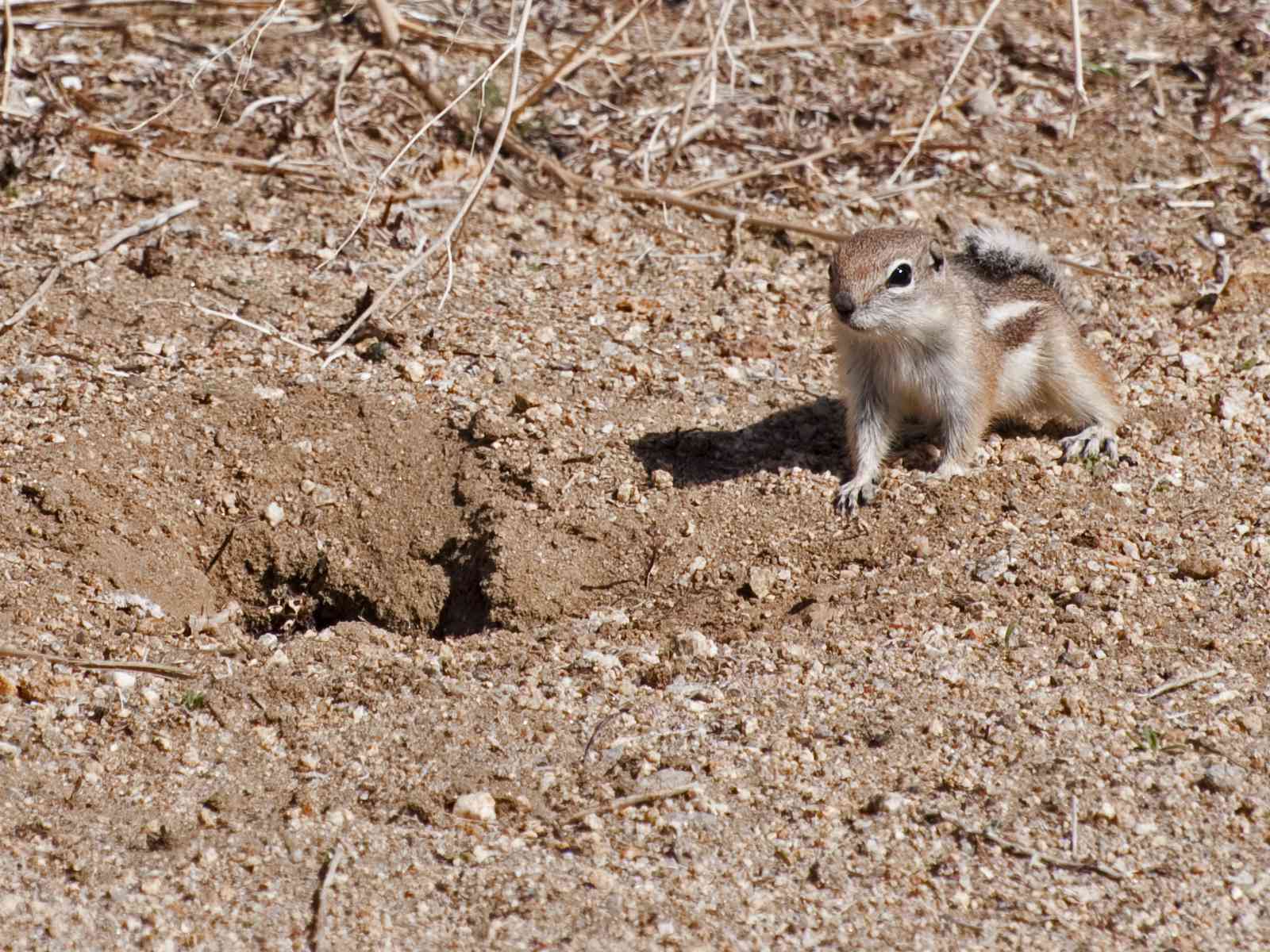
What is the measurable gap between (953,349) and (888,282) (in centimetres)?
49

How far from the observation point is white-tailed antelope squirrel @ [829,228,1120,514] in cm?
542

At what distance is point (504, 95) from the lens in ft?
25.5

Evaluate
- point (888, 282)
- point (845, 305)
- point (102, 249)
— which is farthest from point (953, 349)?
point (102, 249)

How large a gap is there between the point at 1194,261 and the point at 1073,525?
270cm

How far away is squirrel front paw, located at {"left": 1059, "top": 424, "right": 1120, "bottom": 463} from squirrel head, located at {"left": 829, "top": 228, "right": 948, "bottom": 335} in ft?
2.59

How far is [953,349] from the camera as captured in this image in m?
5.70

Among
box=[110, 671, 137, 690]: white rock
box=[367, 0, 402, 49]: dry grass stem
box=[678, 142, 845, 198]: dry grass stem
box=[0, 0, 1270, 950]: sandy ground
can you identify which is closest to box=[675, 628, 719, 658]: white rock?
box=[0, 0, 1270, 950]: sandy ground

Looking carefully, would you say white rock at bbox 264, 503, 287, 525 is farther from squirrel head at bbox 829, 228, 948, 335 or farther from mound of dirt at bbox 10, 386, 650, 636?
squirrel head at bbox 829, 228, 948, 335

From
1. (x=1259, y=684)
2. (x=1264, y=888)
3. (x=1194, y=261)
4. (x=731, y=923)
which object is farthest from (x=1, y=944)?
(x=1194, y=261)

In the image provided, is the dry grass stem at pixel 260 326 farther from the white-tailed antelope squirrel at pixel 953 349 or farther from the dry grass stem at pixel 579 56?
the white-tailed antelope squirrel at pixel 953 349

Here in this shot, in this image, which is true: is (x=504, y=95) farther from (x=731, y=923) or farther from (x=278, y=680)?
(x=731, y=923)

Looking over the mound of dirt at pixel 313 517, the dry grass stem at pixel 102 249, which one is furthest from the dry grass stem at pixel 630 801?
the dry grass stem at pixel 102 249

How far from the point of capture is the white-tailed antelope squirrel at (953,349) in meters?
5.42

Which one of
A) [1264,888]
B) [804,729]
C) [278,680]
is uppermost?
[1264,888]
